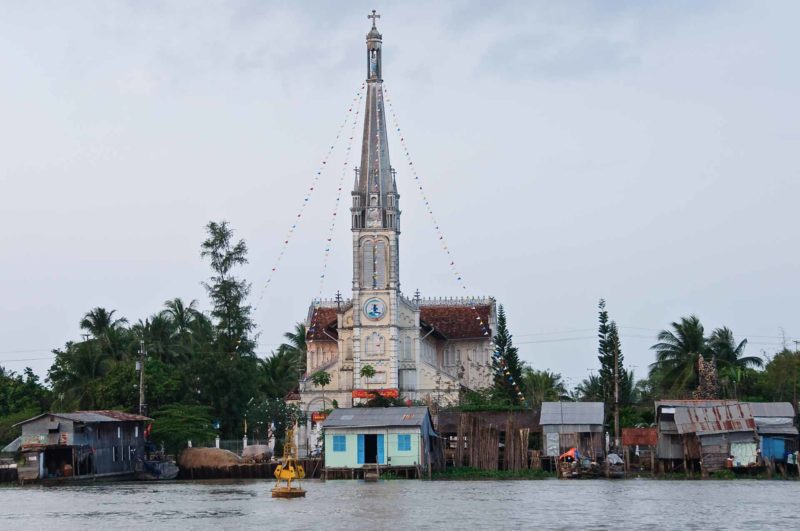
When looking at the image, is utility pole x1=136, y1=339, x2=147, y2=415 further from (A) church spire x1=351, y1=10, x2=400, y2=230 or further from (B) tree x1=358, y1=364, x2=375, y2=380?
(A) church spire x1=351, y1=10, x2=400, y2=230

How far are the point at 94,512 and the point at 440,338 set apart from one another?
2315 inches

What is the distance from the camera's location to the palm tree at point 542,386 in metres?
98.4

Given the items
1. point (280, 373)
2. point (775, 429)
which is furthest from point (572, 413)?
point (280, 373)

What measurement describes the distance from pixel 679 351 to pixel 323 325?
1124 inches

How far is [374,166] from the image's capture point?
3900 inches

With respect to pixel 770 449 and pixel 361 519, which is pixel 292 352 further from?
pixel 361 519

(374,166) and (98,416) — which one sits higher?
(374,166)

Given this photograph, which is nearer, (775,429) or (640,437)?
(775,429)

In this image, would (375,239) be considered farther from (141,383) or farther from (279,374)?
(141,383)

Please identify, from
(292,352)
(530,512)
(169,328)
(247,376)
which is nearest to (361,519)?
(530,512)

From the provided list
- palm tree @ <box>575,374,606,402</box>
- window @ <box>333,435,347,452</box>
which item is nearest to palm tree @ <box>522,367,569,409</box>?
palm tree @ <box>575,374,606,402</box>

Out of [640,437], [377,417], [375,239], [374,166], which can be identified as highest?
[374,166]

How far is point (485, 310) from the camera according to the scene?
105375 millimetres

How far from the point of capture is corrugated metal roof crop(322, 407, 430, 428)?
65.1 meters
